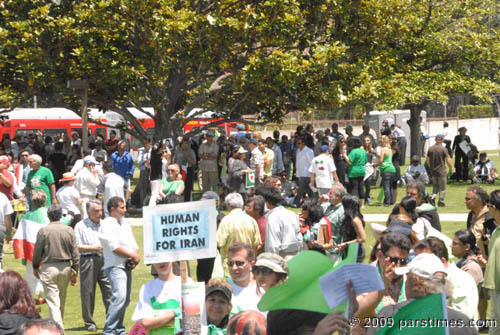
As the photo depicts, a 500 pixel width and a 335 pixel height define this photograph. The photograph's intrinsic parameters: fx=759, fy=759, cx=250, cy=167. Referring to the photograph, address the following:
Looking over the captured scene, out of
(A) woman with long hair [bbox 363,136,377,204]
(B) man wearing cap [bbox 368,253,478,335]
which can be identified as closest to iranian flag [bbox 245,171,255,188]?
(A) woman with long hair [bbox 363,136,377,204]

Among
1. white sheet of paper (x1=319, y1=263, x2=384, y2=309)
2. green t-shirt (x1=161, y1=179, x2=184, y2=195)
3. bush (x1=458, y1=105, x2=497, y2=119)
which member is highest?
bush (x1=458, y1=105, x2=497, y2=119)

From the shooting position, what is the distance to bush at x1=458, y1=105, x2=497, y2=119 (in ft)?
171

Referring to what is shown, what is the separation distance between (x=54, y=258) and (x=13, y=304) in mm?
3737

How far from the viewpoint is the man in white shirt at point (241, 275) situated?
603cm

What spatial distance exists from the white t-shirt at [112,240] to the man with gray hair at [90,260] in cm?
72

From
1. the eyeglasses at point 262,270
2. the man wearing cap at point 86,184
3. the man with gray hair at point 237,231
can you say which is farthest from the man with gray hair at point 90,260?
the man wearing cap at point 86,184

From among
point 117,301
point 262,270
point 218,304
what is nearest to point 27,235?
point 117,301

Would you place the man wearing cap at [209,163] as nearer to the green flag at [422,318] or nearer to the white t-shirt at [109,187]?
the white t-shirt at [109,187]

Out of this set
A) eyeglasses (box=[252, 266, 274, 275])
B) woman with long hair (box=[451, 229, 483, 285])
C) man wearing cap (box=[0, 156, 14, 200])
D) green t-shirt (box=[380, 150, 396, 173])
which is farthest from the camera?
green t-shirt (box=[380, 150, 396, 173])

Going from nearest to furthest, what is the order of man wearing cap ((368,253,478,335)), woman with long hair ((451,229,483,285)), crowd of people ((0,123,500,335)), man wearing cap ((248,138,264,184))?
1. man wearing cap ((368,253,478,335))
2. crowd of people ((0,123,500,335))
3. woman with long hair ((451,229,483,285))
4. man wearing cap ((248,138,264,184))

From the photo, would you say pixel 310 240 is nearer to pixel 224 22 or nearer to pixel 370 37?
pixel 224 22

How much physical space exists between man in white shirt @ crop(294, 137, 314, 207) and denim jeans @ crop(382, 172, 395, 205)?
1.78m

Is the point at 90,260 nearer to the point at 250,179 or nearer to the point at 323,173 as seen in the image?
the point at 323,173

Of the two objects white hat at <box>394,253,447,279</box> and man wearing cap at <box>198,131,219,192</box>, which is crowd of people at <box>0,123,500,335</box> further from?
man wearing cap at <box>198,131,219,192</box>
